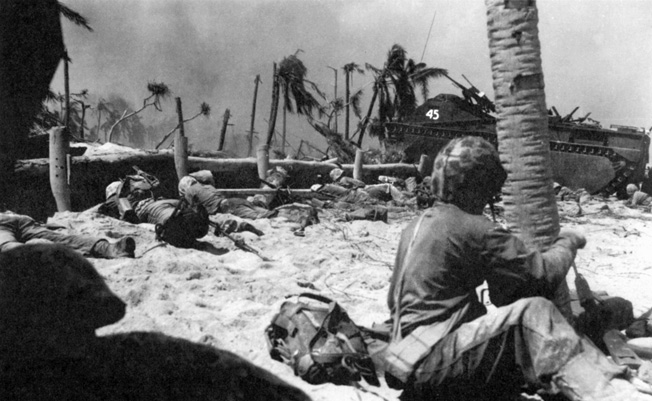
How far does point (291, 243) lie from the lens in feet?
24.1

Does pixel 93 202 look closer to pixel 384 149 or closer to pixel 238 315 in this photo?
pixel 238 315

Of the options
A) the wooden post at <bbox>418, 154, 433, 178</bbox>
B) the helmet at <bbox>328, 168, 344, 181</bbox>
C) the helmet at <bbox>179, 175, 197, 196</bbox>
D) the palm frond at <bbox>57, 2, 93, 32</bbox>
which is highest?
the palm frond at <bbox>57, 2, 93, 32</bbox>

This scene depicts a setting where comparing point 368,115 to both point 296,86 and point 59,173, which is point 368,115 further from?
point 59,173

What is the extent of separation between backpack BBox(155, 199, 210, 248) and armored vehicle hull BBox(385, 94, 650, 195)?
47.6ft

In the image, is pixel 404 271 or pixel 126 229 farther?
pixel 126 229

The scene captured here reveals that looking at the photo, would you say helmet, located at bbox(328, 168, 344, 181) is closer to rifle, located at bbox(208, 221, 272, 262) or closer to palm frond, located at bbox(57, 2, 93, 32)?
rifle, located at bbox(208, 221, 272, 262)

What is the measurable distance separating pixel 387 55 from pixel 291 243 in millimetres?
23816

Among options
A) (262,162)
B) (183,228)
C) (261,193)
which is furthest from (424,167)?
(183,228)

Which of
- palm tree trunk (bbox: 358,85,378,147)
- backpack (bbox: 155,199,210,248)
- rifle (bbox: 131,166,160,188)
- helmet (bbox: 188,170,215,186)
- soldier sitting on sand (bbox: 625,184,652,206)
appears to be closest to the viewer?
backpack (bbox: 155,199,210,248)

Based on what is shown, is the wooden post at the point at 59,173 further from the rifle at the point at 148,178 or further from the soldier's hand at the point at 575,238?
the soldier's hand at the point at 575,238

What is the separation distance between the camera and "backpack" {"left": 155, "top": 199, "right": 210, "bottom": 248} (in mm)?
6328

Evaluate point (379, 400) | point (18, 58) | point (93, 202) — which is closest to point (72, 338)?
point (379, 400)

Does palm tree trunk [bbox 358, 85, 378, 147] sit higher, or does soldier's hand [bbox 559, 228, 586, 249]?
palm tree trunk [bbox 358, 85, 378, 147]

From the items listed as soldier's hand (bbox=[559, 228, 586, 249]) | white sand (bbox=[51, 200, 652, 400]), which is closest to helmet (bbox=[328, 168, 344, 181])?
white sand (bbox=[51, 200, 652, 400])
